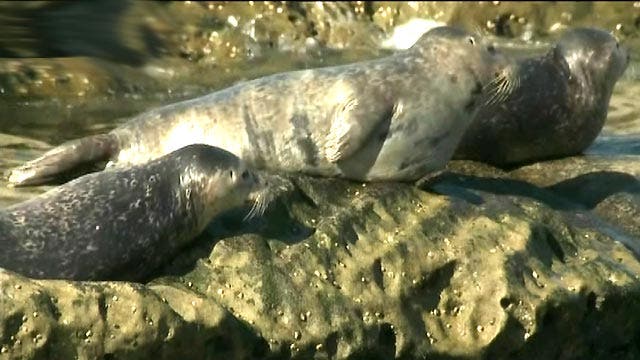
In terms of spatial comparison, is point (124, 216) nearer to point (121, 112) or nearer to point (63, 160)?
point (63, 160)

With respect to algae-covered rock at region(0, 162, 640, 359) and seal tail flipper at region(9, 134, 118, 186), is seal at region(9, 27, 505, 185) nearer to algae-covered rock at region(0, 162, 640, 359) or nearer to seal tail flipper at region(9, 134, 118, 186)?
seal tail flipper at region(9, 134, 118, 186)

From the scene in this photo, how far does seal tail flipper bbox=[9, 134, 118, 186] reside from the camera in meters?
7.32

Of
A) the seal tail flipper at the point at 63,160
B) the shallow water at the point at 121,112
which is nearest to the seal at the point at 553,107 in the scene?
the shallow water at the point at 121,112

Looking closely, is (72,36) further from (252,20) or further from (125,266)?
(125,266)

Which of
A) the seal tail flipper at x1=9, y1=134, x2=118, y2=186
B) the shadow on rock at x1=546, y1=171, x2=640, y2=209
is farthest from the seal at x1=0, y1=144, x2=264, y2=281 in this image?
the shadow on rock at x1=546, y1=171, x2=640, y2=209

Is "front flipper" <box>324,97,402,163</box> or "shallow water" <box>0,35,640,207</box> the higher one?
"front flipper" <box>324,97,402,163</box>

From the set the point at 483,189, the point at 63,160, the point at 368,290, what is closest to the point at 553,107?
the point at 483,189

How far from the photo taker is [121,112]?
1112cm

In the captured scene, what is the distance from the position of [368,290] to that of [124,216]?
3.61ft

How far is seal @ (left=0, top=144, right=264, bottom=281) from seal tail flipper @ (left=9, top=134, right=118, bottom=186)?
75 cm

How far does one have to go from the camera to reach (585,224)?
757 centimetres

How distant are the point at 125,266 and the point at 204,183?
1.88 feet

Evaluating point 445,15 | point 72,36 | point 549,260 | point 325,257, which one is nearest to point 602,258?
point 549,260

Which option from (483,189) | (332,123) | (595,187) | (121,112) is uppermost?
(332,123)
